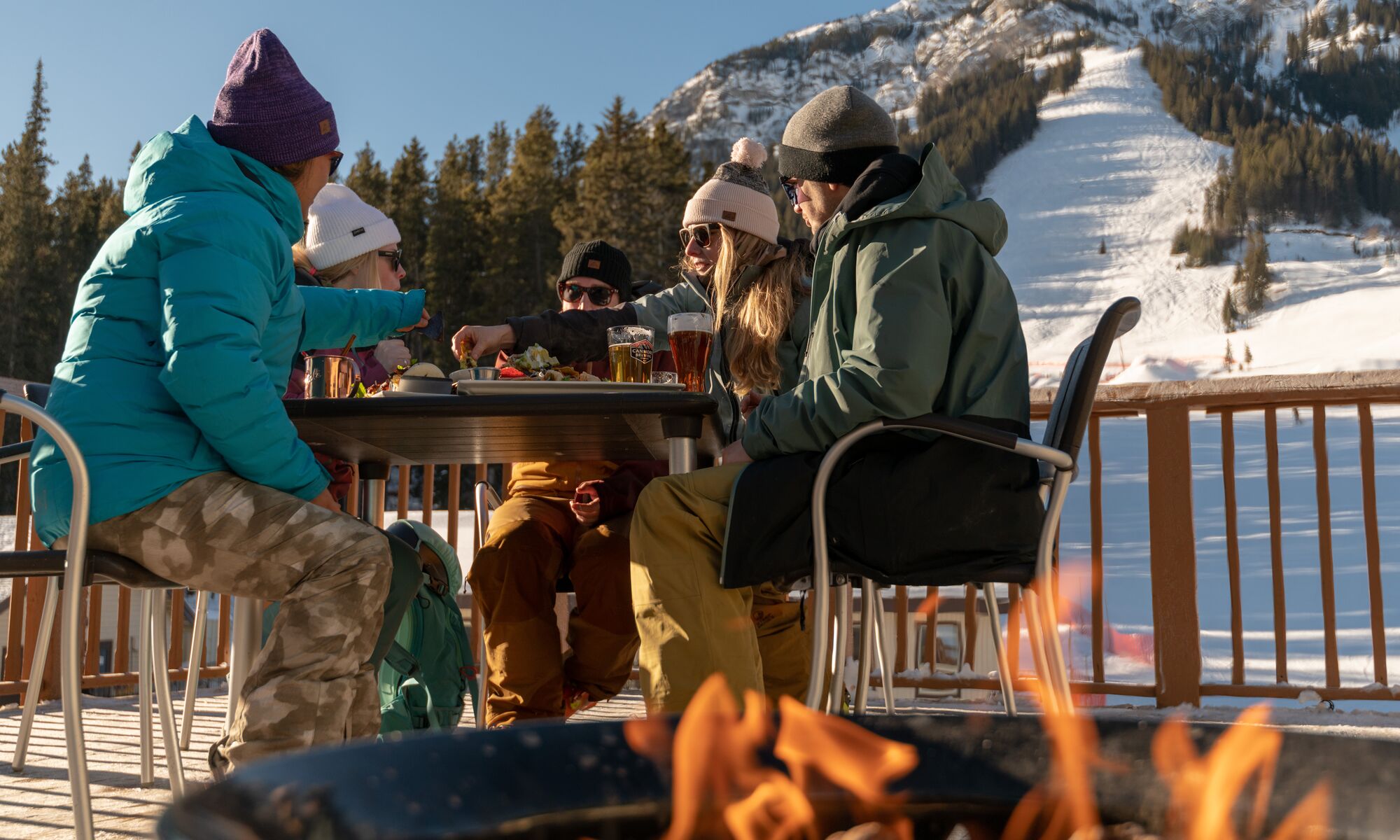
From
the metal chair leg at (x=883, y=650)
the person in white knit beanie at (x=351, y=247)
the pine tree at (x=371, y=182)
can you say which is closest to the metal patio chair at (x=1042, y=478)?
the metal chair leg at (x=883, y=650)

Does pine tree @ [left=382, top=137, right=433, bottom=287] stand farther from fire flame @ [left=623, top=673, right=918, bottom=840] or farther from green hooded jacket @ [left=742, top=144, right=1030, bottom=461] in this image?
fire flame @ [left=623, top=673, right=918, bottom=840]

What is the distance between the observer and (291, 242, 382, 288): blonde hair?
363cm

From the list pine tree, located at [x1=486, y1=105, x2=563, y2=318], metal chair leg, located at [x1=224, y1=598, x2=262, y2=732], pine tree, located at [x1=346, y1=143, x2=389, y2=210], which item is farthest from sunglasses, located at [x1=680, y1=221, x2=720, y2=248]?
pine tree, located at [x1=346, y1=143, x2=389, y2=210]

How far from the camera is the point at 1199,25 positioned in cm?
11262

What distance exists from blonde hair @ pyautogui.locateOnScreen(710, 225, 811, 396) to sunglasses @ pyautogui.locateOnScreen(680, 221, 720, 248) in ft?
0.59

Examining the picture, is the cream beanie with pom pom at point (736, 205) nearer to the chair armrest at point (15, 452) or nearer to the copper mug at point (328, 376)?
the copper mug at point (328, 376)

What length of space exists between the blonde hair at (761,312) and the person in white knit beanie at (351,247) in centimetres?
105

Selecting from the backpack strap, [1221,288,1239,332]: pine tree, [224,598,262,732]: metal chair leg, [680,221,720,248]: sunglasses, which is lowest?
the backpack strap

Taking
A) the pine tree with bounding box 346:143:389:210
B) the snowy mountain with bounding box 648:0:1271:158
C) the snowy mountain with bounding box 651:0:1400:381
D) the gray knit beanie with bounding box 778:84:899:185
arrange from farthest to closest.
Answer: the snowy mountain with bounding box 648:0:1271:158 < the snowy mountain with bounding box 651:0:1400:381 < the pine tree with bounding box 346:143:389:210 < the gray knit beanie with bounding box 778:84:899:185

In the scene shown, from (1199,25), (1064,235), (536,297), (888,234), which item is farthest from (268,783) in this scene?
(1199,25)

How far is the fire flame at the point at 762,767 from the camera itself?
2.66ft

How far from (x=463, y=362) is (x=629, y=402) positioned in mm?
993

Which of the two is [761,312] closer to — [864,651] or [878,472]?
[864,651]

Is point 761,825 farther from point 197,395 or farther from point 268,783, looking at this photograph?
point 197,395
